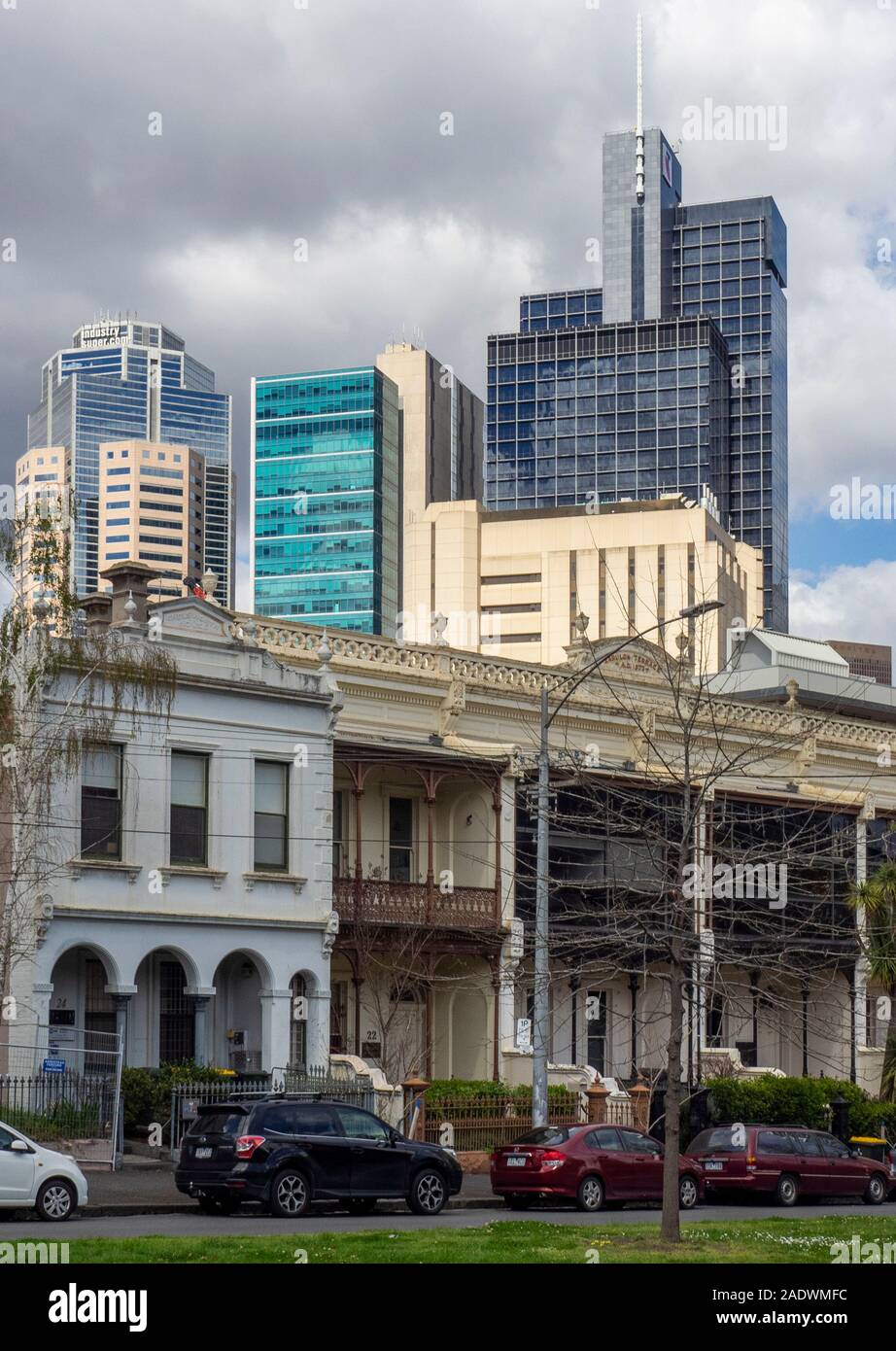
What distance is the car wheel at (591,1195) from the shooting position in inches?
1052

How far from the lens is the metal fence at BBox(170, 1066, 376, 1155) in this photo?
29.9 meters

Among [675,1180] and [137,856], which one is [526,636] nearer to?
[137,856]

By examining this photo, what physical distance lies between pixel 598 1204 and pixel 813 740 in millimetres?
21788

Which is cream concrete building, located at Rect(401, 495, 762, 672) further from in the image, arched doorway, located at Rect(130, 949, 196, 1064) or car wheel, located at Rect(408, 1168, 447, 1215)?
car wheel, located at Rect(408, 1168, 447, 1215)

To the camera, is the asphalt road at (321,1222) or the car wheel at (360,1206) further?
the car wheel at (360,1206)

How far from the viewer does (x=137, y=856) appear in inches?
1268

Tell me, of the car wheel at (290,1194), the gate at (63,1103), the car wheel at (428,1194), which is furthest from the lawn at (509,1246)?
the gate at (63,1103)

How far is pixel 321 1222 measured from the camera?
904 inches

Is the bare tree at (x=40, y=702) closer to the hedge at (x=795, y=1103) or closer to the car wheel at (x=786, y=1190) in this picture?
the car wheel at (x=786, y=1190)

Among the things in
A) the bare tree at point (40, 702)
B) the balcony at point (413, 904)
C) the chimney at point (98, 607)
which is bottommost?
the balcony at point (413, 904)

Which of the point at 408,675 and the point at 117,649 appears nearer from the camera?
the point at 117,649

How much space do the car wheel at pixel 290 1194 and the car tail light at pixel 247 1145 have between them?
46 cm

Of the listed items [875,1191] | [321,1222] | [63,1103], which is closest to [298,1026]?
[63,1103]

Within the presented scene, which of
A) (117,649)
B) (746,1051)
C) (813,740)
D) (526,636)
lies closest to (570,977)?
(746,1051)
